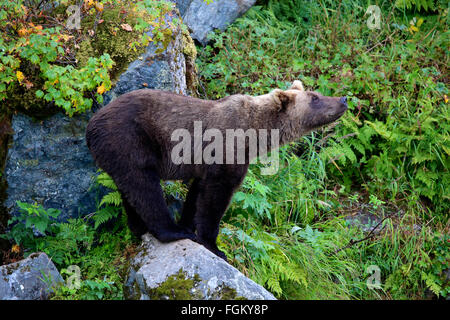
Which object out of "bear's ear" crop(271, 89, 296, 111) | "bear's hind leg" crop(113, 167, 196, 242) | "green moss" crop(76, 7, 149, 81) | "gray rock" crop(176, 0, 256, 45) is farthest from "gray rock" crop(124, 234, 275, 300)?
"gray rock" crop(176, 0, 256, 45)

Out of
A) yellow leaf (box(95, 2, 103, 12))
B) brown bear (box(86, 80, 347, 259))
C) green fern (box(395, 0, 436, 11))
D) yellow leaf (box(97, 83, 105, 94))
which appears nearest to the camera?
brown bear (box(86, 80, 347, 259))

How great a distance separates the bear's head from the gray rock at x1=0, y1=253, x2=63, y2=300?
9.42 feet

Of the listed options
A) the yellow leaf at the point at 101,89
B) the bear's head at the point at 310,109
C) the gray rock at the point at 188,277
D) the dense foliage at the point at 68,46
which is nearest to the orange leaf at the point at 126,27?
the dense foliage at the point at 68,46

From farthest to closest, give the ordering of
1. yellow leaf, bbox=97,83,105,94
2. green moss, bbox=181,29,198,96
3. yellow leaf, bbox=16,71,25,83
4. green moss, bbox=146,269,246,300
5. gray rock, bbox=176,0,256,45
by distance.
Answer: gray rock, bbox=176,0,256,45 → green moss, bbox=181,29,198,96 → yellow leaf, bbox=97,83,105,94 → yellow leaf, bbox=16,71,25,83 → green moss, bbox=146,269,246,300

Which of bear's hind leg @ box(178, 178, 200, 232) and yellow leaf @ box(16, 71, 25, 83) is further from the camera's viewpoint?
bear's hind leg @ box(178, 178, 200, 232)

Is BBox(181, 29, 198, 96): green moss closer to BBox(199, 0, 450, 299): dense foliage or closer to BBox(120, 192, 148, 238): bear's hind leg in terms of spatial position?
BBox(199, 0, 450, 299): dense foliage

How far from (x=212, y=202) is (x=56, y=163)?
1.92 meters

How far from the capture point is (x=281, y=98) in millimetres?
5207

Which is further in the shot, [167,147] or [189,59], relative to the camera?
[189,59]

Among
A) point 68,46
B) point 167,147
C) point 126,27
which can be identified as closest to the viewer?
point 167,147

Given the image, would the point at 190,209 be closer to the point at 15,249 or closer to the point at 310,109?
the point at 310,109

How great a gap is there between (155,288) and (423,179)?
4651 mm

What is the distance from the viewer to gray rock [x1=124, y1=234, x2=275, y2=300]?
4.13 metres

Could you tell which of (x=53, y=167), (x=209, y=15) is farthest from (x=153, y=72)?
(x=209, y=15)
